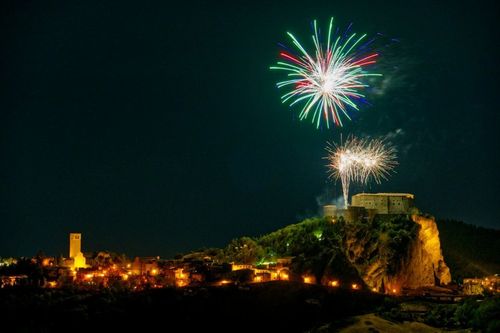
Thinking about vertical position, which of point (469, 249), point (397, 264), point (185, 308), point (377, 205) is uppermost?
point (377, 205)

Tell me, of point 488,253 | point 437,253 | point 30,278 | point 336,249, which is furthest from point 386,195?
point 30,278

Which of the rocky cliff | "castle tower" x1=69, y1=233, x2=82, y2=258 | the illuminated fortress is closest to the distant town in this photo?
"castle tower" x1=69, y1=233, x2=82, y2=258

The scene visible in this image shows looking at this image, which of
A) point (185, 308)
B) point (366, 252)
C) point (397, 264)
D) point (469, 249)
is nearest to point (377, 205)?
point (366, 252)

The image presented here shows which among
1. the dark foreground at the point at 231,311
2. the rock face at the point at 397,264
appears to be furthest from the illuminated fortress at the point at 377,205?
the dark foreground at the point at 231,311

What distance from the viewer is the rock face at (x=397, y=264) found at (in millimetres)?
59125

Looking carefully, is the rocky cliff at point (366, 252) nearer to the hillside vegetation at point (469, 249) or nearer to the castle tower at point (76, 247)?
the hillside vegetation at point (469, 249)

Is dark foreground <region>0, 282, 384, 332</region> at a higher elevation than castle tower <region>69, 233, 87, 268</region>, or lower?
lower

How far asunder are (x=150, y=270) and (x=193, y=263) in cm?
398

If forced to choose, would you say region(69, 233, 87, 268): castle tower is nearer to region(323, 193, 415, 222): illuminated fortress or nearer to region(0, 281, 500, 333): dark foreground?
region(0, 281, 500, 333): dark foreground

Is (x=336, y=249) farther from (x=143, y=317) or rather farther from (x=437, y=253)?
(x=143, y=317)

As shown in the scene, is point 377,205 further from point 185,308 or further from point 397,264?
point 185,308

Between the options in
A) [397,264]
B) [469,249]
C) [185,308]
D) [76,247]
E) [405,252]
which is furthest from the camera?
[469,249]

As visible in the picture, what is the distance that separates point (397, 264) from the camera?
195ft

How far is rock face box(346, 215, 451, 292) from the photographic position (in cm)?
5912
